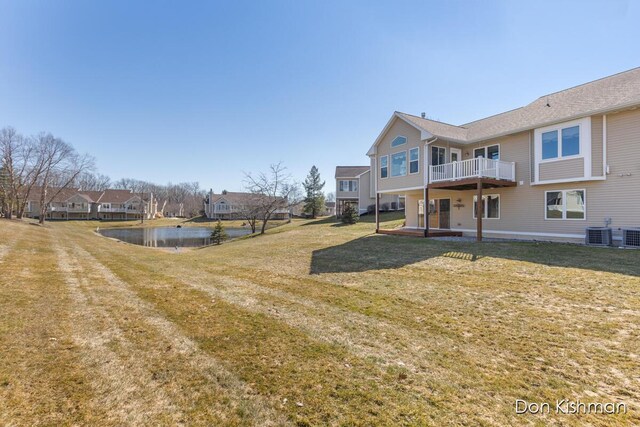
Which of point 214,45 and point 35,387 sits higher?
point 214,45

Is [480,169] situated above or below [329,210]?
above

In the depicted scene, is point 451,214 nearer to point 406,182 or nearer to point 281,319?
point 406,182

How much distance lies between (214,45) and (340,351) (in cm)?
1736

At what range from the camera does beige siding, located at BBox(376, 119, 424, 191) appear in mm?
16703

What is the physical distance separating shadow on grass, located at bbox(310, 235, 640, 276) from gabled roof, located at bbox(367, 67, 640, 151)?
18.0ft

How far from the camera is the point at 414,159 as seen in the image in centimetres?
1709

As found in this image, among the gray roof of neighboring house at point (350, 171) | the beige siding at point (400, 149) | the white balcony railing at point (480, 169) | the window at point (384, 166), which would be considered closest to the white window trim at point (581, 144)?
the white balcony railing at point (480, 169)

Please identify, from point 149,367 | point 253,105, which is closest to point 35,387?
point 149,367

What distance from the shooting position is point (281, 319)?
16.4ft

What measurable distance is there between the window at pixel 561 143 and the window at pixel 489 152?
2.25 metres

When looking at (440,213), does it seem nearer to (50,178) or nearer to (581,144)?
(581,144)

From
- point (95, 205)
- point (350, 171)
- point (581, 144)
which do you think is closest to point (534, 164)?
point (581, 144)

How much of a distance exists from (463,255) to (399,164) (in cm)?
881

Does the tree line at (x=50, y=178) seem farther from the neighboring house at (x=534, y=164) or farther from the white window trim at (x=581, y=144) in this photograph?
the white window trim at (x=581, y=144)
